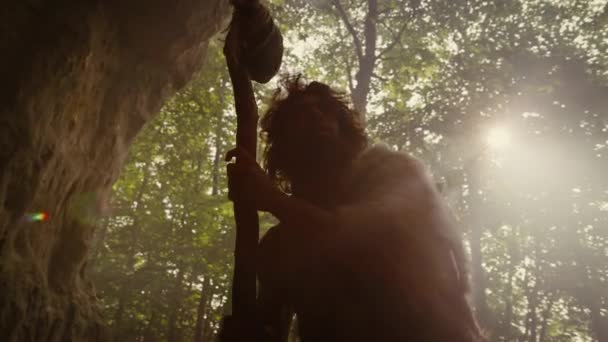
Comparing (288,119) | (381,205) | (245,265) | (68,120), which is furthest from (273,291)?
(68,120)

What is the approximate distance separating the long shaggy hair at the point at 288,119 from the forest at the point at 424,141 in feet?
28.4

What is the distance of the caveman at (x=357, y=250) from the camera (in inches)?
76.0

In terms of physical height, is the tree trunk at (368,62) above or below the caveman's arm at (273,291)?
above

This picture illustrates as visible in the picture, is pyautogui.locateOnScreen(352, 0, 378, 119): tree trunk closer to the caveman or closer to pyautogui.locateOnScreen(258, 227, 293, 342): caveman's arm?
the caveman

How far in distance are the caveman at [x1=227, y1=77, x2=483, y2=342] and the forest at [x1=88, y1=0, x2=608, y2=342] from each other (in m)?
9.08

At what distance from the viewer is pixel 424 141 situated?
17828mm

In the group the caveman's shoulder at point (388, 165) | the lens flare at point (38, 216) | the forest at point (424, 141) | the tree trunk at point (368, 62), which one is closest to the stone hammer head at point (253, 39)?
the caveman's shoulder at point (388, 165)

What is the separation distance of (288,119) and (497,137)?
18062 mm

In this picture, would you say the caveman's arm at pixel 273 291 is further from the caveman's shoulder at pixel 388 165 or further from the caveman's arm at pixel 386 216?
the caveman's shoulder at pixel 388 165

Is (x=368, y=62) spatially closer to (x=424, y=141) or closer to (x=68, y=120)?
(x=424, y=141)

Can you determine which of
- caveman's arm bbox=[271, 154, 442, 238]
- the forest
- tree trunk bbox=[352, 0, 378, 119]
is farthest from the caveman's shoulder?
tree trunk bbox=[352, 0, 378, 119]

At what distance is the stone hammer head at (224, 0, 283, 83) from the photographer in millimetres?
2137

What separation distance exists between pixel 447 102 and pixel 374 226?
15.8m

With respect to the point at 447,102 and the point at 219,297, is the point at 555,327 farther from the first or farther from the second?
the point at 219,297
